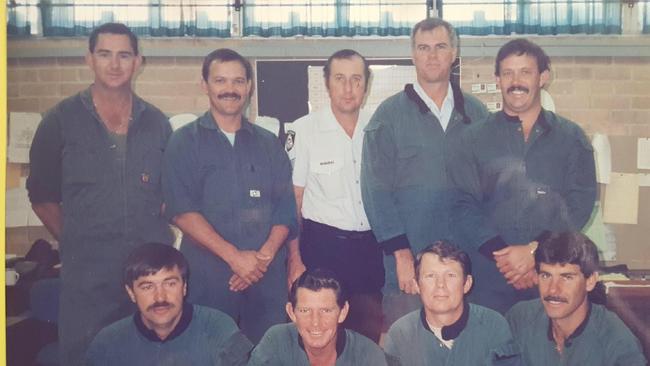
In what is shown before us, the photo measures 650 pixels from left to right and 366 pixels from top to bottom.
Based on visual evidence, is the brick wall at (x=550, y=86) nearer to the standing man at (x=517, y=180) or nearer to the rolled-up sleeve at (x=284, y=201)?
the standing man at (x=517, y=180)

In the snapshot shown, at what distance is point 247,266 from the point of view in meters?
2.68

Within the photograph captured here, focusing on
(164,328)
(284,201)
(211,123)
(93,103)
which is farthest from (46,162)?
(284,201)

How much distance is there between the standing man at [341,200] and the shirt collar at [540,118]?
0.47 metres

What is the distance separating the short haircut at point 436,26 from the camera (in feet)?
8.75

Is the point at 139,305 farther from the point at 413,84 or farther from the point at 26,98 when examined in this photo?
the point at 413,84

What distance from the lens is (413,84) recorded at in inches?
106

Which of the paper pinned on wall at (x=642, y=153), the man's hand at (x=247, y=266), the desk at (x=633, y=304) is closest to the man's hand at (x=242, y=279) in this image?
the man's hand at (x=247, y=266)

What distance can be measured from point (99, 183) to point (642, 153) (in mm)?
1836

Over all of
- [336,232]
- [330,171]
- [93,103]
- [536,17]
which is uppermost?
[536,17]

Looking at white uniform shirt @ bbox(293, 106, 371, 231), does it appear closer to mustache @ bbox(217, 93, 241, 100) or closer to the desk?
mustache @ bbox(217, 93, 241, 100)

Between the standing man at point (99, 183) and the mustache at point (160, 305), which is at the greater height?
the standing man at point (99, 183)

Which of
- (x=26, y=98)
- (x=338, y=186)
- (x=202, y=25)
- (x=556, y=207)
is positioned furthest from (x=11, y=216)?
(x=556, y=207)

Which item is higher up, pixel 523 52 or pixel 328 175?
pixel 523 52

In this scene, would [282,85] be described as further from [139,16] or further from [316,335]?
[316,335]
